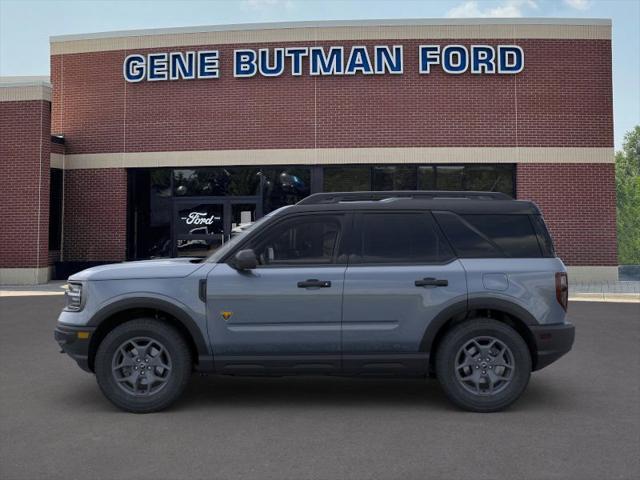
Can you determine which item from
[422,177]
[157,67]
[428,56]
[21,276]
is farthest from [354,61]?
[21,276]

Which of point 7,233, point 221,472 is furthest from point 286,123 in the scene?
point 221,472

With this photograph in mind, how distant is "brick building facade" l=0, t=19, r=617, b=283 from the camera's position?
778 inches

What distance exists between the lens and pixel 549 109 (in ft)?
64.9

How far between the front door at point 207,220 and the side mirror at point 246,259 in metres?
14.7

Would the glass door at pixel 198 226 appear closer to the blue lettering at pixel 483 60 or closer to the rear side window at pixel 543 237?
the blue lettering at pixel 483 60

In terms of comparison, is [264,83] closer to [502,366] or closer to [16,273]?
[16,273]

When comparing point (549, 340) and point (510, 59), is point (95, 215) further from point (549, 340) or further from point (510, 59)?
point (549, 340)

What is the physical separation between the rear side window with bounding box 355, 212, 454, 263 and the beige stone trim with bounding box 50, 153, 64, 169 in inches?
680

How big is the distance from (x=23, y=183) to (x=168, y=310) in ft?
53.5

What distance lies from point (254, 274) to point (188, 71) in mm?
16077

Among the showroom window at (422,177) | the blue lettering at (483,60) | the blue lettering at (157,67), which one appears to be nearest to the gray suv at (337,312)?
the showroom window at (422,177)

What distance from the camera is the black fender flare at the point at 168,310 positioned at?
5781mm

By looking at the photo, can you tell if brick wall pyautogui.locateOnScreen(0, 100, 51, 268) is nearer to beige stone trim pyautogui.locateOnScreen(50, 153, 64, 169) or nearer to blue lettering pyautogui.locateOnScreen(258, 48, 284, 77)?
beige stone trim pyautogui.locateOnScreen(50, 153, 64, 169)

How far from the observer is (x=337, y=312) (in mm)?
5781
